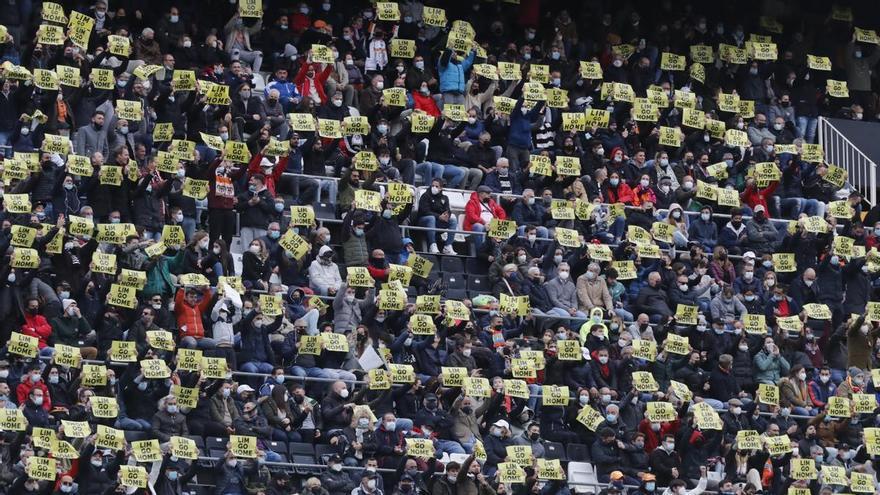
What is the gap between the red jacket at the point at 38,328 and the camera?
31.0 meters

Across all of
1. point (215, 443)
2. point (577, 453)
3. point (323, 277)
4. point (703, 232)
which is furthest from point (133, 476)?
point (703, 232)

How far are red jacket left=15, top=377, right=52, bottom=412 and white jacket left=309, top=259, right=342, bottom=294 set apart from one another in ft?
14.9

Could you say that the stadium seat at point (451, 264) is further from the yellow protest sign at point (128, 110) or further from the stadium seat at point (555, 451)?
the yellow protest sign at point (128, 110)

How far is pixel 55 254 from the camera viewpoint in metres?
32.0

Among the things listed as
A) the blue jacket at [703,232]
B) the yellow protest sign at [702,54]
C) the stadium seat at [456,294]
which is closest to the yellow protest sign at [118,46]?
the stadium seat at [456,294]

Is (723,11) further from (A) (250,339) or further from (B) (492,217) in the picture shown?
(A) (250,339)

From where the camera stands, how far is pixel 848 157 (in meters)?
41.3

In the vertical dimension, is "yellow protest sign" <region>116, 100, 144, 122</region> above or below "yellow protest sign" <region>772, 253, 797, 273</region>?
above

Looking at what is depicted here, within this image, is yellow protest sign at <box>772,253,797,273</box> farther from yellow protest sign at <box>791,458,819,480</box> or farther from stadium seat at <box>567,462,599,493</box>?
stadium seat at <box>567,462,599,493</box>

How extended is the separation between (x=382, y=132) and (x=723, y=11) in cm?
834

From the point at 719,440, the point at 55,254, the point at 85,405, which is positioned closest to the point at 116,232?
the point at 55,254

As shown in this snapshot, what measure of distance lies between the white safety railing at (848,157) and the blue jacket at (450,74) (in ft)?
20.9

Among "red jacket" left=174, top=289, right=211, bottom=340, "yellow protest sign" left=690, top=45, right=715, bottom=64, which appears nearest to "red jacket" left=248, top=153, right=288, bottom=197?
"red jacket" left=174, top=289, right=211, bottom=340

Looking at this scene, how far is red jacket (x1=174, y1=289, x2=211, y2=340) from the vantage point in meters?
32.0
